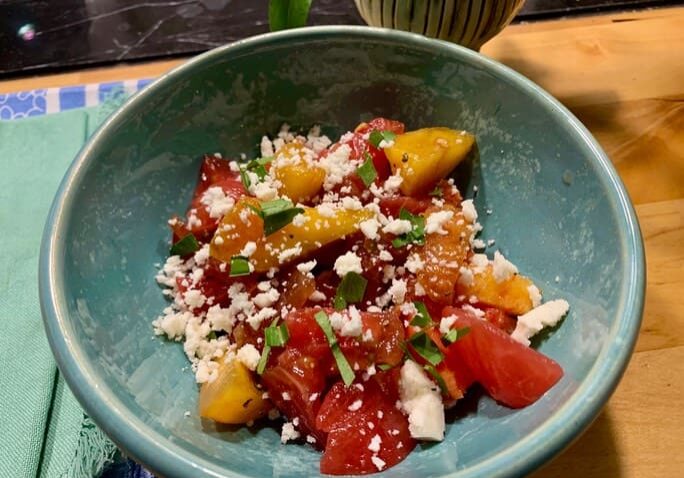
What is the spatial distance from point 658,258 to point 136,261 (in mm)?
847

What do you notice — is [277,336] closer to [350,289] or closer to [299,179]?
[350,289]

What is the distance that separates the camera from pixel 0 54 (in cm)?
165

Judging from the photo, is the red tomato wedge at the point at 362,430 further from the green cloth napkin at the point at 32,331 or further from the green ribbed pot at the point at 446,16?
the green ribbed pot at the point at 446,16

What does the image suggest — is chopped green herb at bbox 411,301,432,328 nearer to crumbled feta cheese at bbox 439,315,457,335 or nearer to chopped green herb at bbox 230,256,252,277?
crumbled feta cheese at bbox 439,315,457,335

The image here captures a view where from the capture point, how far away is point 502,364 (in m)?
0.81

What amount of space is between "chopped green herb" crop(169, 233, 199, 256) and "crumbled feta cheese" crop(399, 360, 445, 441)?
0.37 m

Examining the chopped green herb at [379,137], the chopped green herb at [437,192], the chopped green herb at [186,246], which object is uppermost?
the chopped green herb at [379,137]

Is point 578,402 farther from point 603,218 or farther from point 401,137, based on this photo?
point 401,137

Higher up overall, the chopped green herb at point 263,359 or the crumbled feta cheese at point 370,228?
the crumbled feta cheese at point 370,228

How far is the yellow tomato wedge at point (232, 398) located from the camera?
0.84 metres

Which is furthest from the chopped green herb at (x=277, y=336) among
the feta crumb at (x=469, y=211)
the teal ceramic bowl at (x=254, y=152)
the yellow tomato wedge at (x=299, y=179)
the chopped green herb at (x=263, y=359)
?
the feta crumb at (x=469, y=211)

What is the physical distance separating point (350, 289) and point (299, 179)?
194 mm

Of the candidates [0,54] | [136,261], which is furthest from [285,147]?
[0,54]

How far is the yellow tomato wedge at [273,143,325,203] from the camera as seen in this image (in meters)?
0.99
